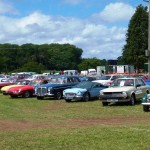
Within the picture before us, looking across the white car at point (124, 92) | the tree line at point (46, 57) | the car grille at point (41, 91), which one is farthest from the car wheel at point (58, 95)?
the tree line at point (46, 57)

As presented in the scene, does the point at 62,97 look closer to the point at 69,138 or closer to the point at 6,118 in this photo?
the point at 6,118

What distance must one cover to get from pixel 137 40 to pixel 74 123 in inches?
2358

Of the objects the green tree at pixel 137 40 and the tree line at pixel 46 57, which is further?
the tree line at pixel 46 57

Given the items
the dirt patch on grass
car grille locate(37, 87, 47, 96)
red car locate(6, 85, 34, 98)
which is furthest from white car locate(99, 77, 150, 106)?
red car locate(6, 85, 34, 98)

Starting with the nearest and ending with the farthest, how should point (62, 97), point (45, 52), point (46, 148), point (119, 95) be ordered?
point (46, 148), point (119, 95), point (62, 97), point (45, 52)

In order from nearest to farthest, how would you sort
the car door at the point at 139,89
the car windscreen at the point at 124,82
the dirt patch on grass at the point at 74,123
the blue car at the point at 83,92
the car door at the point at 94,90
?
the dirt patch on grass at the point at 74,123 → the car door at the point at 139,89 → the car windscreen at the point at 124,82 → the blue car at the point at 83,92 → the car door at the point at 94,90

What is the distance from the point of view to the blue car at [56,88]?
101 feet

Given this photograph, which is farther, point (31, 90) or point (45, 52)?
point (45, 52)

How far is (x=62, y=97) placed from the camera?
3125cm

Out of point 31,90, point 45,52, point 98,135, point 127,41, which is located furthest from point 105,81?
point 45,52

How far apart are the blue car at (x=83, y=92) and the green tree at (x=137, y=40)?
43.7 metres

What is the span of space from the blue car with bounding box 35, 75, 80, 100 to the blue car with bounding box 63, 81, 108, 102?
7.49 feet

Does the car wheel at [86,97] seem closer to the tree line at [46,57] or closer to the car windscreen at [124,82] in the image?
the car windscreen at [124,82]

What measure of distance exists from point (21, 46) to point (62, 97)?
134853 millimetres
